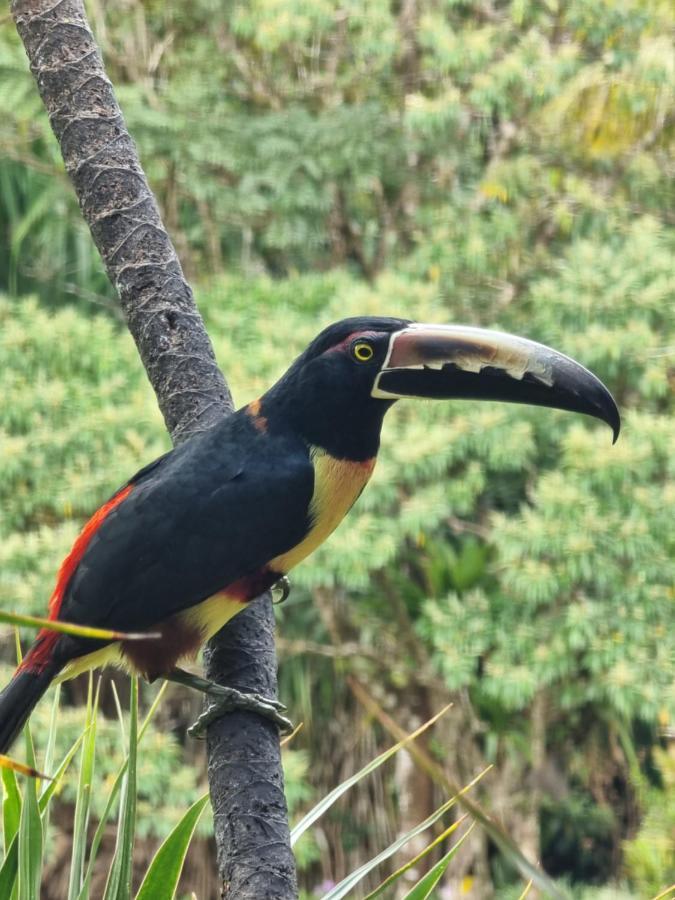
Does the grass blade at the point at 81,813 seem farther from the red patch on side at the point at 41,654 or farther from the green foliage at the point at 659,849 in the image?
the green foliage at the point at 659,849

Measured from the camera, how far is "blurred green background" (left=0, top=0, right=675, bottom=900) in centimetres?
426

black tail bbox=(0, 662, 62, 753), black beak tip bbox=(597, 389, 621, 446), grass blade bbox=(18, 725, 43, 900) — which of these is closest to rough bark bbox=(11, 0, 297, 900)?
black tail bbox=(0, 662, 62, 753)

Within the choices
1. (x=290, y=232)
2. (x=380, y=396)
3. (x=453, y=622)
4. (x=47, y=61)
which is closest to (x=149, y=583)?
(x=380, y=396)

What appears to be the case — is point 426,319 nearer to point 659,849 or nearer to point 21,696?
point 659,849

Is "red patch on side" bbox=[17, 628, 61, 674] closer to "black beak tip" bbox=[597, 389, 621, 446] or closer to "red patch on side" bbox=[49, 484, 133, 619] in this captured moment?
"red patch on side" bbox=[49, 484, 133, 619]

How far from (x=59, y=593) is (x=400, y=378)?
0.71m

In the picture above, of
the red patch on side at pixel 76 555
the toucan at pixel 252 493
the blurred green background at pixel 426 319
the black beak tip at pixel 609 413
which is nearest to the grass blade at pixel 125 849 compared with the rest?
the toucan at pixel 252 493

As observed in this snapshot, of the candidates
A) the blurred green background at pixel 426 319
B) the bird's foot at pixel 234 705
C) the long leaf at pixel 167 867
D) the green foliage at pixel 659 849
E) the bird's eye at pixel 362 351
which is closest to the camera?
the long leaf at pixel 167 867

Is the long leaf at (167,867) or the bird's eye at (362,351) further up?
the bird's eye at (362,351)

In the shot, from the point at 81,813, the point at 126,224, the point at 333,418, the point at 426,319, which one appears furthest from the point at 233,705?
the point at 426,319

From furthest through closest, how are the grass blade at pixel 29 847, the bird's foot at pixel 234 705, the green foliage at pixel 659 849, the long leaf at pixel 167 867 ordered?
1. the green foliage at pixel 659 849
2. the bird's foot at pixel 234 705
3. the long leaf at pixel 167 867
4. the grass blade at pixel 29 847

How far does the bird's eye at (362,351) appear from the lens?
92.0 inches

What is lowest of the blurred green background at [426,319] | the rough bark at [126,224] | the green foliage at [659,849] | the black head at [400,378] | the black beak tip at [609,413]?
the green foliage at [659,849]

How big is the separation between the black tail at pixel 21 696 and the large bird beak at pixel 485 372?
74 cm
